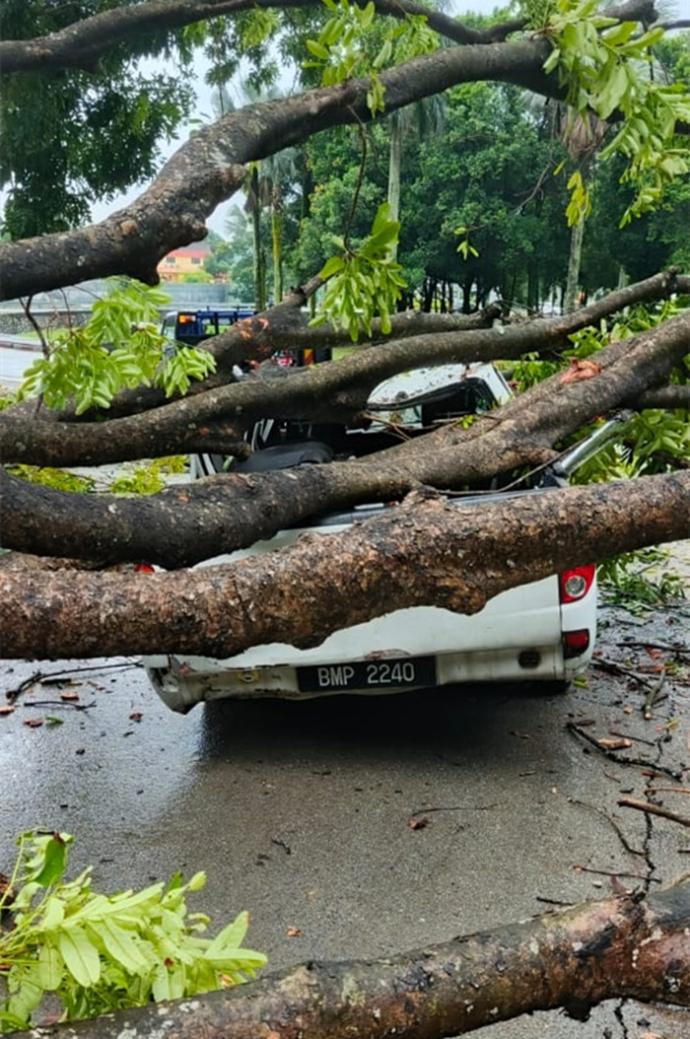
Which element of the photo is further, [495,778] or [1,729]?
[1,729]

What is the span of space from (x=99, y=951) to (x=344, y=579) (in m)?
0.83

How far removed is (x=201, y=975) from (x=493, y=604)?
8.89 ft

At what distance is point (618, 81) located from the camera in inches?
107

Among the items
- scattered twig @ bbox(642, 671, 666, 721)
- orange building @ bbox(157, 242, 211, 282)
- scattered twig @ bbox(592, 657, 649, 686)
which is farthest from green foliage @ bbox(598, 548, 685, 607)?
orange building @ bbox(157, 242, 211, 282)

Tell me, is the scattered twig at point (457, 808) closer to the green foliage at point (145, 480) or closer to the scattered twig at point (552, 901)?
the scattered twig at point (552, 901)

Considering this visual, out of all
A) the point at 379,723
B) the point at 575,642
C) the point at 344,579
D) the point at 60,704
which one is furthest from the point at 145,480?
the point at 344,579

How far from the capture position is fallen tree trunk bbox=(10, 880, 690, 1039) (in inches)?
55.8

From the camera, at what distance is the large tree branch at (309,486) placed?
94.4 inches

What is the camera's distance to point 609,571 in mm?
5777

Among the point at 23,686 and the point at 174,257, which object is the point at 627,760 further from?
the point at 23,686

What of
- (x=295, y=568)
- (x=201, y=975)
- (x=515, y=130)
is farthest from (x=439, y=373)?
(x=515, y=130)

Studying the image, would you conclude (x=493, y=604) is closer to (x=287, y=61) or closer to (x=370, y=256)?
(x=370, y=256)

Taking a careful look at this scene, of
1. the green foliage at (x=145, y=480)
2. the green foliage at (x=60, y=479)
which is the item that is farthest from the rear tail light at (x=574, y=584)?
the green foliage at (x=60, y=479)

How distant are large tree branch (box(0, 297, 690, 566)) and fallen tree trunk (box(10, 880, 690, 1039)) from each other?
1256 millimetres
